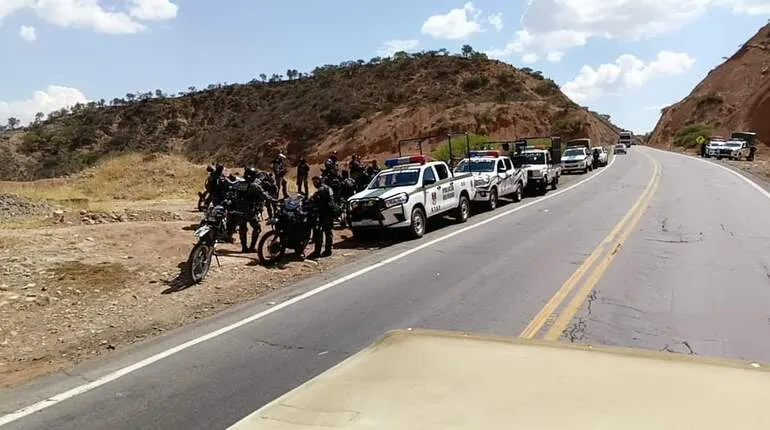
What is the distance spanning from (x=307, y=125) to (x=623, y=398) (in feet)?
231

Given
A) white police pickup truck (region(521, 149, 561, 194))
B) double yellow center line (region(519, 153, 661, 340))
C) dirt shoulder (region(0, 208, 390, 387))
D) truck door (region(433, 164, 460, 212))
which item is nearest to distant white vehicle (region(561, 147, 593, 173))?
white police pickup truck (region(521, 149, 561, 194))

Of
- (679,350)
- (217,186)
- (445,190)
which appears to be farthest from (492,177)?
(679,350)

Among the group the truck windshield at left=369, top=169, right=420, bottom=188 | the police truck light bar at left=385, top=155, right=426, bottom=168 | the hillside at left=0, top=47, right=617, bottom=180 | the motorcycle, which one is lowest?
the motorcycle

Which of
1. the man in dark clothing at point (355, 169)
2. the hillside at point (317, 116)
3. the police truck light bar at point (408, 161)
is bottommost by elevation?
the man in dark clothing at point (355, 169)

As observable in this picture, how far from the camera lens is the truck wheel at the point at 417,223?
1558 cm

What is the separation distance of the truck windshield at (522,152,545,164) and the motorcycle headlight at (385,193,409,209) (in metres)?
12.8

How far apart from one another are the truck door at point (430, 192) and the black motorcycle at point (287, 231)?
13.3 feet

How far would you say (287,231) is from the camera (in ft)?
42.4

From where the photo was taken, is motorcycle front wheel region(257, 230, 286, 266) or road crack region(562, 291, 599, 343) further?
motorcycle front wheel region(257, 230, 286, 266)

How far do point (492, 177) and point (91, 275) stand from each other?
13.7m

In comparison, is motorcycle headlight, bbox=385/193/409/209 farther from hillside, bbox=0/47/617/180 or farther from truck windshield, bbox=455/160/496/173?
hillside, bbox=0/47/617/180

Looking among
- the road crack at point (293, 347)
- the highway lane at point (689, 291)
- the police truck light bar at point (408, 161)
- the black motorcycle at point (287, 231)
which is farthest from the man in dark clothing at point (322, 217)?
the road crack at point (293, 347)

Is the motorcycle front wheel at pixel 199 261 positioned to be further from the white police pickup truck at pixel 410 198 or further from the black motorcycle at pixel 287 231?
the white police pickup truck at pixel 410 198

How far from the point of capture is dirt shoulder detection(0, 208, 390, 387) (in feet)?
26.1
